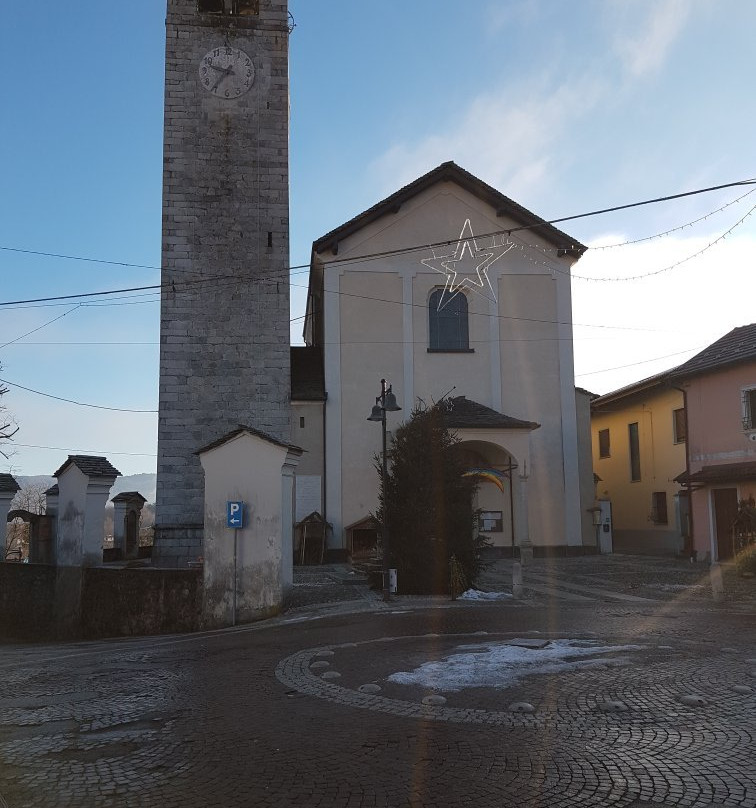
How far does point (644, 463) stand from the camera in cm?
3362

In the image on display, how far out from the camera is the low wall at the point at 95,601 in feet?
43.8

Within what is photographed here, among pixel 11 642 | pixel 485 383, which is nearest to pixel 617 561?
pixel 485 383

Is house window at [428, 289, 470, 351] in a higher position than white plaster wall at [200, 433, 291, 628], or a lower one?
higher

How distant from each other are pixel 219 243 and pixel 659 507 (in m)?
20.6

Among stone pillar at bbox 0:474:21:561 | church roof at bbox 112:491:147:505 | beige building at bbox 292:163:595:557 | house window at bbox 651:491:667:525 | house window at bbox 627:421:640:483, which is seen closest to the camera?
stone pillar at bbox 0:474:21:561

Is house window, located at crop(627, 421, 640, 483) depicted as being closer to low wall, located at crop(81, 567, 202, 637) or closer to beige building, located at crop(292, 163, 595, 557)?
beige building, located at crop(292, 163, 595, 557)

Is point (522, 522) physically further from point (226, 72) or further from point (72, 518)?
point (226, 72)

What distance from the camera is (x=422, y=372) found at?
28.7 m

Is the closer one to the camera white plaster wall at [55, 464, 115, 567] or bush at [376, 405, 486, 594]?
white plaster wall at [55, 464, 115, 567]

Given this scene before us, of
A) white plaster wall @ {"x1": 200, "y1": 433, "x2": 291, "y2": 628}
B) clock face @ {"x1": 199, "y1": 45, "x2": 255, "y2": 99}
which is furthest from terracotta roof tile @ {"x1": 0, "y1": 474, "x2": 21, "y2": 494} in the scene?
clock face @ {"x1": 199, "y1": 45, "x2": 255, "y2": 99}

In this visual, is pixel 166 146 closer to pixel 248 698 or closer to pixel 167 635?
pixel 167 635

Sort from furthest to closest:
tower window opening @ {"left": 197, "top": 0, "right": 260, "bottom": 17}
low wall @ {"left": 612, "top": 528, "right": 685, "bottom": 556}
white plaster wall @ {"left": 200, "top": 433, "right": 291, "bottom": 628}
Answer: low wall @ {"left": 612, "top": 528, "right": 685, "bottom": 556} → tower window opening @ {"left": 197, "top": 0, "right": 260, "bottom": 17} → white plaster wall @ {"left": 200, "top": 433, "right": 291, "bottom": 628}

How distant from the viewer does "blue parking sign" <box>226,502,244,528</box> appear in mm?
13078

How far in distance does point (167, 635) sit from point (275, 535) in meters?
2.38
